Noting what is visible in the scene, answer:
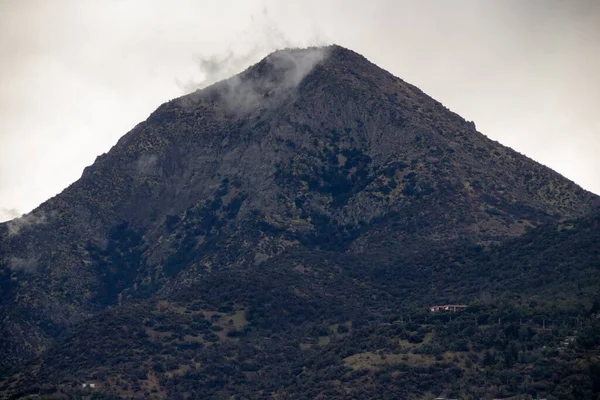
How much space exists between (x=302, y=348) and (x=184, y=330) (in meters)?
18.0

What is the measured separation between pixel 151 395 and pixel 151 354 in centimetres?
1306

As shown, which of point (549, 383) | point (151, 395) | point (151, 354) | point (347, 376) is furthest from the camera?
point (151, 354)

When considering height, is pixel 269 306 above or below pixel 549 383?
above

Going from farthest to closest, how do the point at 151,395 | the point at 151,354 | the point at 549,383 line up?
the point at 151,354
the point at 151,395
the point at 549,383

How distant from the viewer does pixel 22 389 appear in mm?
175000

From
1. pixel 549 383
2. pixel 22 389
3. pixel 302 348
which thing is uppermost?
pixel 22 389

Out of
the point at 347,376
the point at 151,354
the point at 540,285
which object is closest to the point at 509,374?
the point at 347,376

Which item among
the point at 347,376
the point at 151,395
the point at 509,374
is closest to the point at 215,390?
the point at 151,395

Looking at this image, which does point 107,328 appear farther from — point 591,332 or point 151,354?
point 591,332

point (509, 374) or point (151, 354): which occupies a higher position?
point (151, 354)

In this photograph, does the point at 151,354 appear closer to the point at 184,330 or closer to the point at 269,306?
the point at 184,330

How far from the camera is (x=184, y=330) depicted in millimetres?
193625

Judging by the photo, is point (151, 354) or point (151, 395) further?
point (151, 354)

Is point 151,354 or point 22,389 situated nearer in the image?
point 22,389
